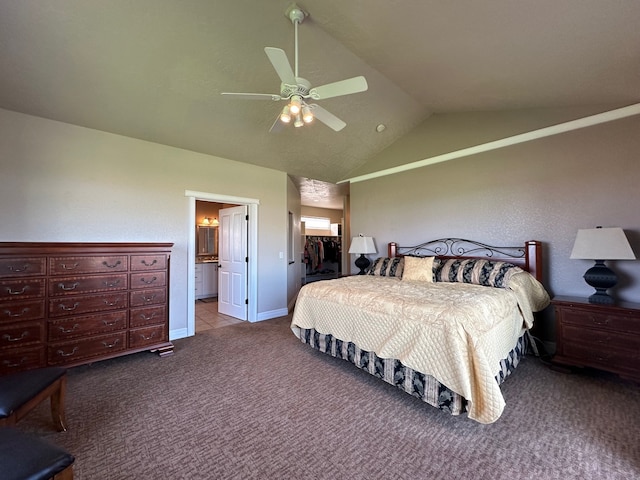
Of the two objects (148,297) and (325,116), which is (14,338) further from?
(325,116)

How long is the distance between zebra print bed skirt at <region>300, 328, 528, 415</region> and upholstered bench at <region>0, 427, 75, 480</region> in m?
2.19

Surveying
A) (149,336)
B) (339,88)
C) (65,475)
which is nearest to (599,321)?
(339,88)

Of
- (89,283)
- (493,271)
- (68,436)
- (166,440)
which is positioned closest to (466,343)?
(493,271)

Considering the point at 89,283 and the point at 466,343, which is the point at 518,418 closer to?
the point at 466,343

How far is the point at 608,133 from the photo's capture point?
3.03 metres

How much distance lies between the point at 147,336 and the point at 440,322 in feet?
10.8

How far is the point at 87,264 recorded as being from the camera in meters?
2.88

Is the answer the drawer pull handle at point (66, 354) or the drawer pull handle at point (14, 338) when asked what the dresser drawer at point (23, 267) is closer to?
the drawer pull handle at point (14, 338)

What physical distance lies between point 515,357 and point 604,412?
2.33 ft

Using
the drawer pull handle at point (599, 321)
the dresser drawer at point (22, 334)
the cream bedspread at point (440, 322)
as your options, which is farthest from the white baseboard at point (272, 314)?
the drawer pull handle at point (599, 321)

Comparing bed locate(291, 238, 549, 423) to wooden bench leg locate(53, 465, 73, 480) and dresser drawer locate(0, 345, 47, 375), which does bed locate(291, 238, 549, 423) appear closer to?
wooden bench leg locate(53, 465, 73, 480)

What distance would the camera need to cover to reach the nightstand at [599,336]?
248 centimetres

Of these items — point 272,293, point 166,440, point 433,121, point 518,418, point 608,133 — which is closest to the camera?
point 166,440

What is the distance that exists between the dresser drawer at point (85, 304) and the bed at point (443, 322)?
6.71ft
